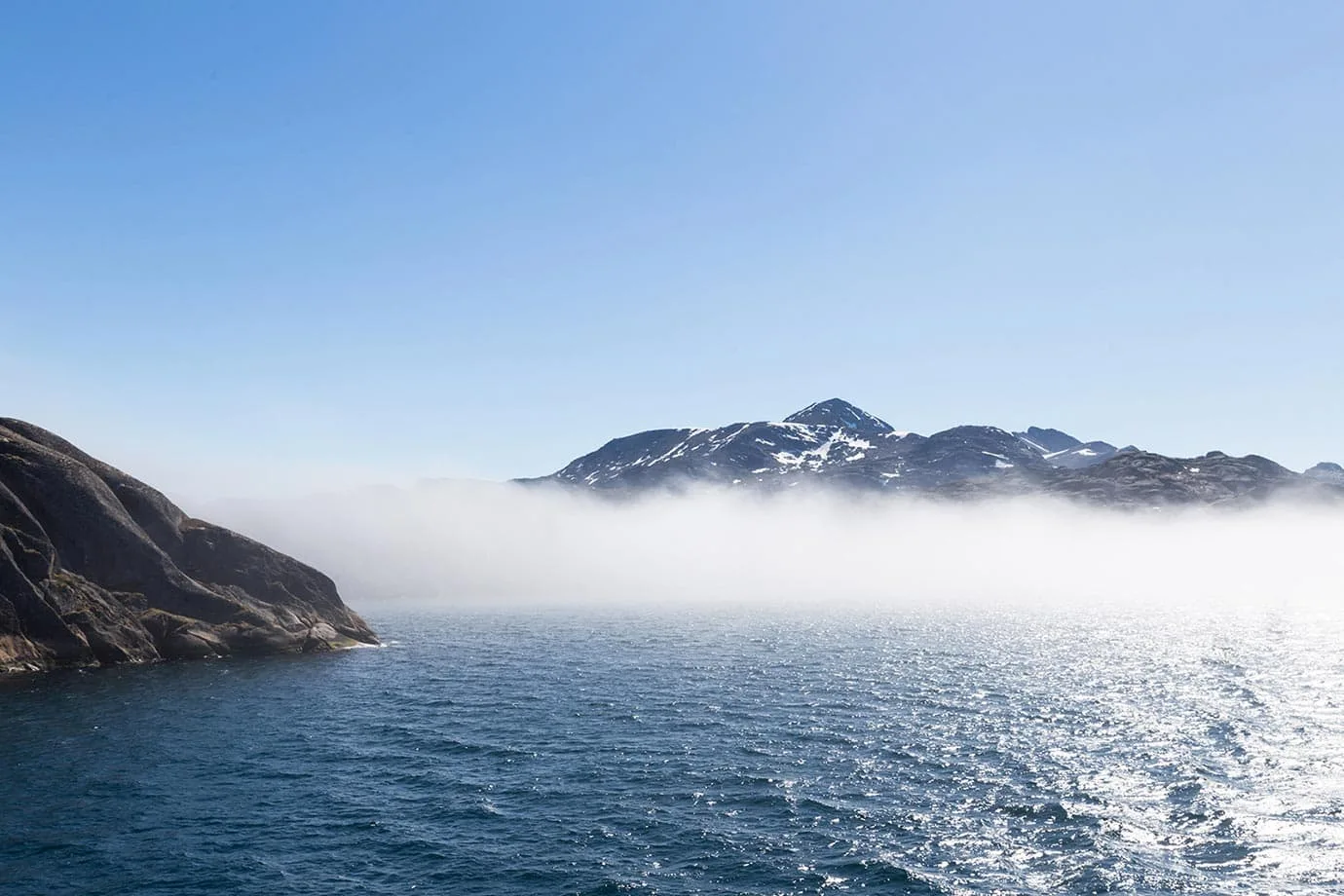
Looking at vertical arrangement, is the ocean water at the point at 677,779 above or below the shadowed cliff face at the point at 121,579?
below

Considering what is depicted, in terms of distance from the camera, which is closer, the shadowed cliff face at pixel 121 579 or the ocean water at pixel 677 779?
the ocean water at pixel 677 779

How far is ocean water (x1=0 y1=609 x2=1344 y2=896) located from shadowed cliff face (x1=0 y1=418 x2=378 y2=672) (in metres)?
8.91

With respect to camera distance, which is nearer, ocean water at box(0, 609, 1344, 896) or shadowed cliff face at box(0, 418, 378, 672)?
ocean water at box(0, 609, 1344, 896)

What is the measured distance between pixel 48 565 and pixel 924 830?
381 ft

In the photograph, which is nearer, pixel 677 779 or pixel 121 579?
pixel 677 779

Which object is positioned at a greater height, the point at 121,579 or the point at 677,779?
the point at 121,579

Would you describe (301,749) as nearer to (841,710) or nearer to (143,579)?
(841,710)

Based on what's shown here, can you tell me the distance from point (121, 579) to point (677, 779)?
102 metres

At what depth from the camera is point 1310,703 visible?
77.5 m

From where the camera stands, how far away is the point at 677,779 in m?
53.3

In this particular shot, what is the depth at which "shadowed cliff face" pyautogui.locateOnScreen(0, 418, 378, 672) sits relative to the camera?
9525cm

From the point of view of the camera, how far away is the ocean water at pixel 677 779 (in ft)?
127

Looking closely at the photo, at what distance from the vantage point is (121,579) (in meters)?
109

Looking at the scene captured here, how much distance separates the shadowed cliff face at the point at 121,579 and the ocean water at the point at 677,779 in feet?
29.2
